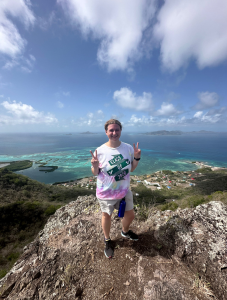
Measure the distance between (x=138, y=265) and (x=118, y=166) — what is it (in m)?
2.34

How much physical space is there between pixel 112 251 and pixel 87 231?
129 cm

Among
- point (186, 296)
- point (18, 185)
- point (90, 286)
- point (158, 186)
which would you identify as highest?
point (186, 296)

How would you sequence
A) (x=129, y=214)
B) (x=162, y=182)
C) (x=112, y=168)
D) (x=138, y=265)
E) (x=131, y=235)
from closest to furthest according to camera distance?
(x=112, y=168), (x=138, y=265), (x=129, y=214), (x=131, y=235), (x=162, y=182)

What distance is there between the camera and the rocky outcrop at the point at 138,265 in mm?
2293

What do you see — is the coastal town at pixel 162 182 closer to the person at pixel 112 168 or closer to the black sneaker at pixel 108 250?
the black sneaker at pixel 108 250

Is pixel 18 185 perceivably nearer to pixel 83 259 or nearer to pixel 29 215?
pixel 29 215

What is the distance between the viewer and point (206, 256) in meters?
2.64

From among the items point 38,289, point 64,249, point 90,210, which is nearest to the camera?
point 38,289

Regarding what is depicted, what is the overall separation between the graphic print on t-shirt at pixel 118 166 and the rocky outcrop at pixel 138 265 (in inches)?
82.3

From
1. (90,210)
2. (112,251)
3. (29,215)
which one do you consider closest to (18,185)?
(29,215)

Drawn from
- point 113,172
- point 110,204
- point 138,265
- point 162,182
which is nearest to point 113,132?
point 113,172

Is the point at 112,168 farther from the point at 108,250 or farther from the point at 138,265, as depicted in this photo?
the point at 138,265

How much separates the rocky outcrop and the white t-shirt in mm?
1663

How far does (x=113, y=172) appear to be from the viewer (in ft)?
8.43
